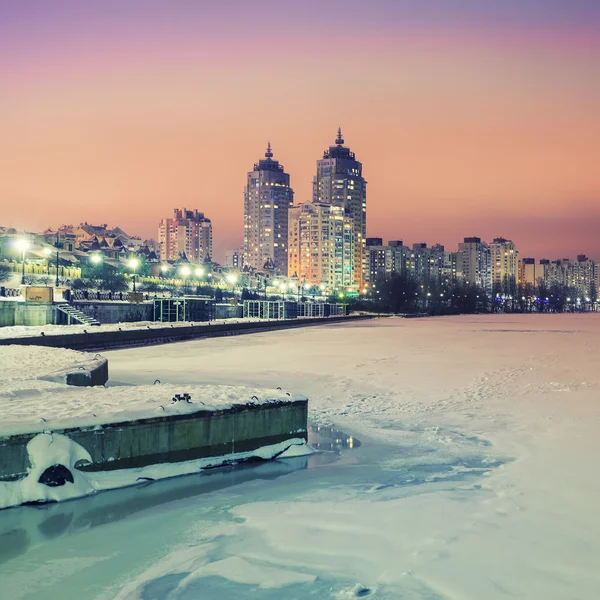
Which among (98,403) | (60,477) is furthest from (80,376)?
(60,477)

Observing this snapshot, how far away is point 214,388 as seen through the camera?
1318cm

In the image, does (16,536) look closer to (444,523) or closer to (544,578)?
(444,523)

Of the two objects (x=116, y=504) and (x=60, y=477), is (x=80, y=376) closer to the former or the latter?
(x=60, y=477)

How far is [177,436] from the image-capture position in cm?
1039

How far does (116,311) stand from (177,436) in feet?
154

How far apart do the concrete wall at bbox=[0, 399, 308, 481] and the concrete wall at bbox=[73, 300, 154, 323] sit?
40.8m

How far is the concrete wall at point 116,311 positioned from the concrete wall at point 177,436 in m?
40.8

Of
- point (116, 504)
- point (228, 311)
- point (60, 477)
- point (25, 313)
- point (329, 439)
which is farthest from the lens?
point (228, 311)

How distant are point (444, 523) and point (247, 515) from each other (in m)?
2.49

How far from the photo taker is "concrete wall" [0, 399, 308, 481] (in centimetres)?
891

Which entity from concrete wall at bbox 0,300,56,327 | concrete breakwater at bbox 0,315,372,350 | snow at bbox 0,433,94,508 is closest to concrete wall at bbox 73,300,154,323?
concrete wall at bbox 0,300,56,327

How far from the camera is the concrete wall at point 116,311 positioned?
5147 centimetres

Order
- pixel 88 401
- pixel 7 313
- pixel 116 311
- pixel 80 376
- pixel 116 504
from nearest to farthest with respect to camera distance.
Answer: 1. pixel 116 504
2. pixel 88 401
3. pixel 80 376
4. pixel 7 313
5. pixel 116 311

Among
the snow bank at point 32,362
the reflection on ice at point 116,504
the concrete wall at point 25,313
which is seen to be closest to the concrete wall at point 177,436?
the reflection on ice at point 116,504
